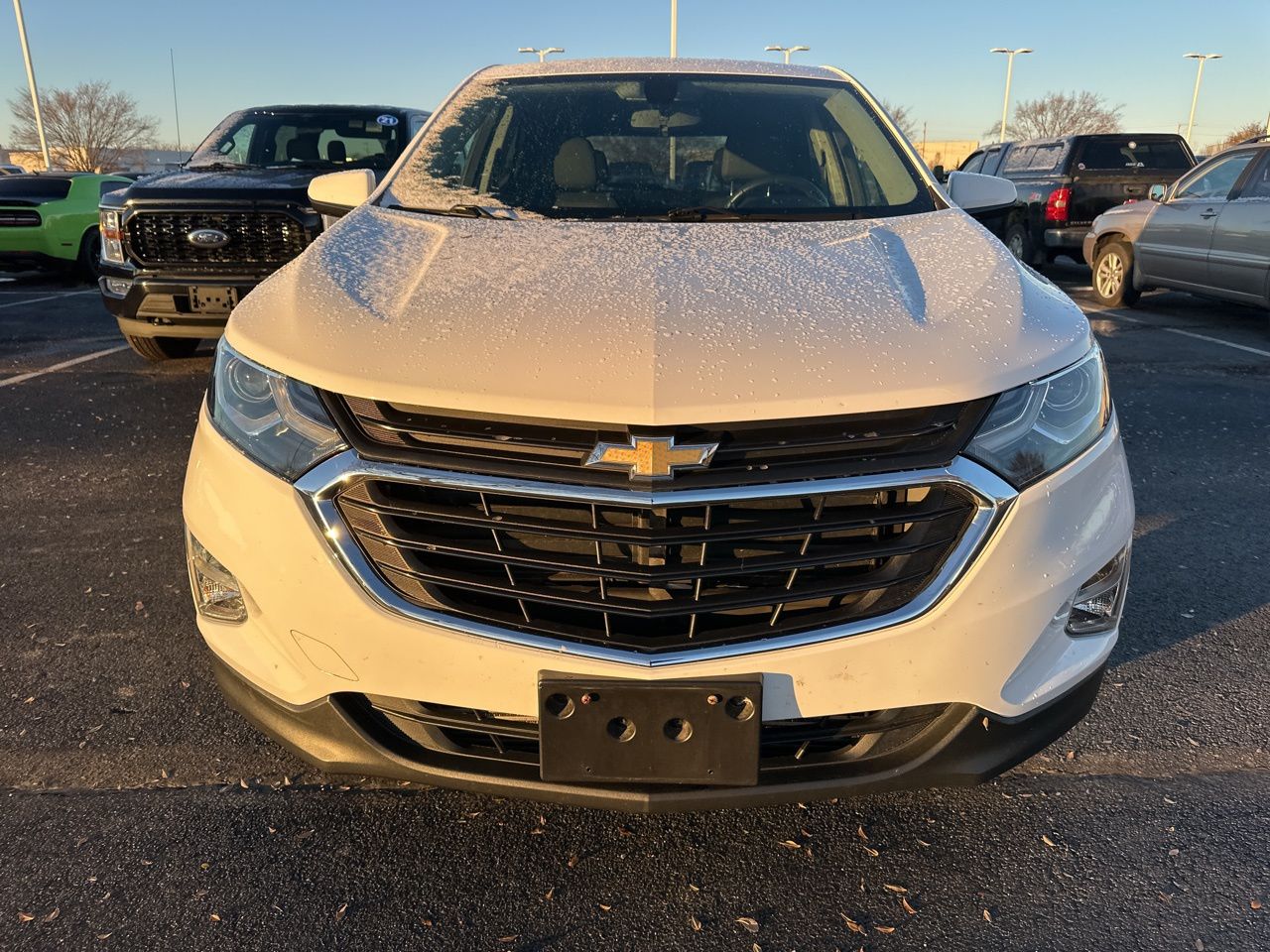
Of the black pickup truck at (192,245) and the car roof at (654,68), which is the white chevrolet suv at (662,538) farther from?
the black pickup truck at (192,245)

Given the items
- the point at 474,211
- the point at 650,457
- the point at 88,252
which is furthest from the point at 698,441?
the point at 88,252

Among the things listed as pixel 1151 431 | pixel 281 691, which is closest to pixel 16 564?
pixel 281 691

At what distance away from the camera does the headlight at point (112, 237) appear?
5.79 metres

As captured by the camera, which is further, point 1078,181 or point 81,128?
point 81,128

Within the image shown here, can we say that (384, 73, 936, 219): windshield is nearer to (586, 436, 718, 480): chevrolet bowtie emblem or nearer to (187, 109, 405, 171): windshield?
(586, 436, 718, 480): chevrolet bowtie emblem

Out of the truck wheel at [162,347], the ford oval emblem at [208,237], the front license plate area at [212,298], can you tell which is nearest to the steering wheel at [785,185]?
the front license plate area at [212,298]

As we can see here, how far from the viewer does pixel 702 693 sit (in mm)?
1667

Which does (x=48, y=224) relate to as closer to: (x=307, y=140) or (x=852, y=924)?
(x=307, y=140)

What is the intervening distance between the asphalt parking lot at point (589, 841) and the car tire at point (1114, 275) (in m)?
7.64

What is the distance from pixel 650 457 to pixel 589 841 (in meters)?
0.95

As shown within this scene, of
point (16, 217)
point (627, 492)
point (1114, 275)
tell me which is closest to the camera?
point (627, 492)

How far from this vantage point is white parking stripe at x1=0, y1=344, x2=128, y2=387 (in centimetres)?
641

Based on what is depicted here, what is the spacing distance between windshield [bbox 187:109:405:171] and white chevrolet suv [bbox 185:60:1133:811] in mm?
5641

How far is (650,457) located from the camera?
1.63 meters
